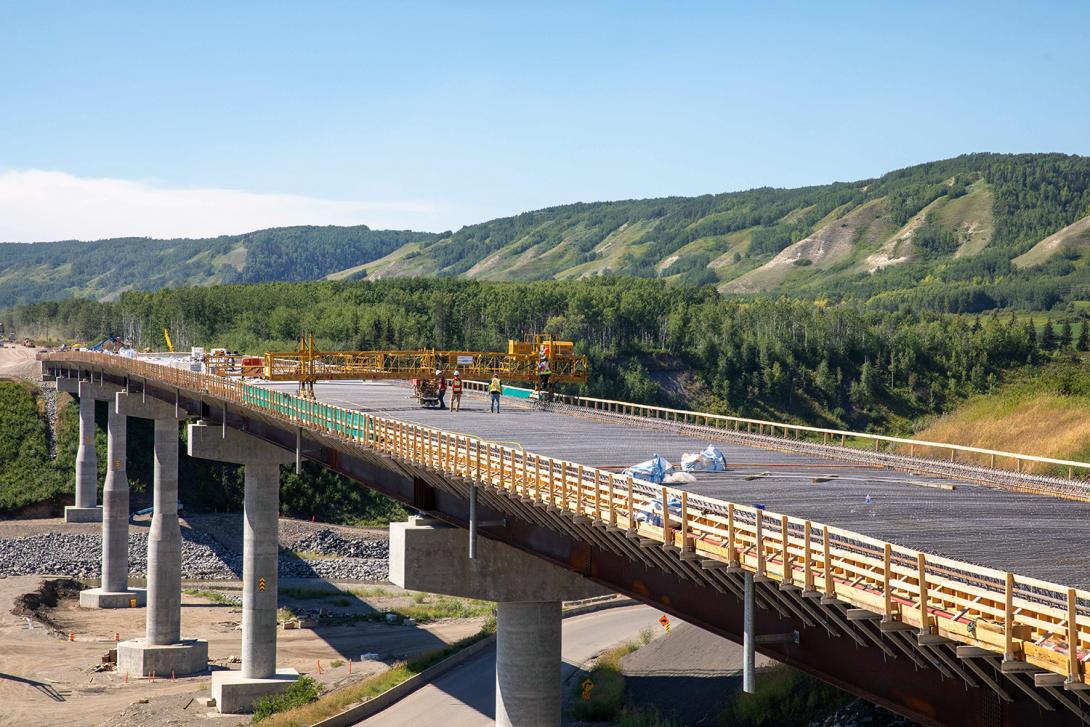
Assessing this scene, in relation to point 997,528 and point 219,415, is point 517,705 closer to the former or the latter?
point 997,528

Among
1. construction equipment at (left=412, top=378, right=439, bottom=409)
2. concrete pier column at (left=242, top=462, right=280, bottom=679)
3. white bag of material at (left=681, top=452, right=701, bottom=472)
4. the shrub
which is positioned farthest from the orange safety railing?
construction equipment at (left=412, top=378, right=439, bottom=409)

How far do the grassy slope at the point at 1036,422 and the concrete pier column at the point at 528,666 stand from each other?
34.5m

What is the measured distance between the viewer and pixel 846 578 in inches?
699

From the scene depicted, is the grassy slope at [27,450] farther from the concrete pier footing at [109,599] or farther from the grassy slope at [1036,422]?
the grassy slope at [1036,422]

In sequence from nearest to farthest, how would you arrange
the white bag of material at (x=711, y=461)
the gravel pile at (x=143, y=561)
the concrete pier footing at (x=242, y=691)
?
the white bag of material at (x=711, y=461)
the concrete pier footing at (x=242, y=691)
the gravel pile at (x=143, y=561)

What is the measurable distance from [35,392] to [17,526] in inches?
1162

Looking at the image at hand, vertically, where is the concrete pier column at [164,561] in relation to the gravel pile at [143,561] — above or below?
above

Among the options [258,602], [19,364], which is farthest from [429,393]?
[19,364]

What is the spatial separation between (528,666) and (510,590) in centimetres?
244

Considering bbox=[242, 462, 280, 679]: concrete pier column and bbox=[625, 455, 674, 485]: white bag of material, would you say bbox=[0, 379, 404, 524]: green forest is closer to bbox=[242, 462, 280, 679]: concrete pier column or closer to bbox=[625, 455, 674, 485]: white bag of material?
bbox=[242, 462, 280, 679]: concrete pier column

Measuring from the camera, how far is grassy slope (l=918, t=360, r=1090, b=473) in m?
62.7

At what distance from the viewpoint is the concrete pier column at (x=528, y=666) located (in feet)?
116

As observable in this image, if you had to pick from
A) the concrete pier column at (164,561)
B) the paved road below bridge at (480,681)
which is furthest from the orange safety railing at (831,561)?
the concrete pier column at (164,561)

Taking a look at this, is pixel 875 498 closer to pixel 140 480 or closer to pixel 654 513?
pixel 654 513
